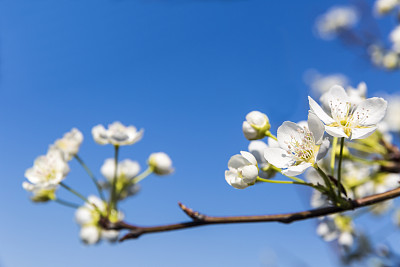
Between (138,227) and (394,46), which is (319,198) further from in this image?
(394,46)

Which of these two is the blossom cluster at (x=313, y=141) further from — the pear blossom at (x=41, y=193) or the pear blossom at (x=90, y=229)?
the pear blossom at (x=90, y=229)

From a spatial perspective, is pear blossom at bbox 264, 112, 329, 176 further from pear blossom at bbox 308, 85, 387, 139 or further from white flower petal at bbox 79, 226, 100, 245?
white flower petal at bbox 79, 226, 100, 245

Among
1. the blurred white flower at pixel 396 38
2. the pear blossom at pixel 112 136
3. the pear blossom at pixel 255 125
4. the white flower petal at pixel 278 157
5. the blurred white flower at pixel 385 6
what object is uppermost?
the blurred white flower at pixel 385 6

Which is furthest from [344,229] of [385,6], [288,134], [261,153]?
[385,6]

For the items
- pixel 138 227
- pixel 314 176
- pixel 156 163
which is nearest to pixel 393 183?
pixel 314 176

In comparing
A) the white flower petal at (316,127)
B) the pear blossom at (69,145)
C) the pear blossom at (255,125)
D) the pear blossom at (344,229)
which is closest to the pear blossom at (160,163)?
the pear blossom at (69,145)

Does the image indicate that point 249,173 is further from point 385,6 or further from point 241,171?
point 385,6

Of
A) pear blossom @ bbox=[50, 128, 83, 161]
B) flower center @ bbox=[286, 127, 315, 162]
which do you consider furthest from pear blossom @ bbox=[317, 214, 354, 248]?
pear blossom @ bbox=[50, 128, 83, 161]

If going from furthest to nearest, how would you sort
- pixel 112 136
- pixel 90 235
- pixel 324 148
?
pixel 90 235
pixel 112 136
pixel 324 148
